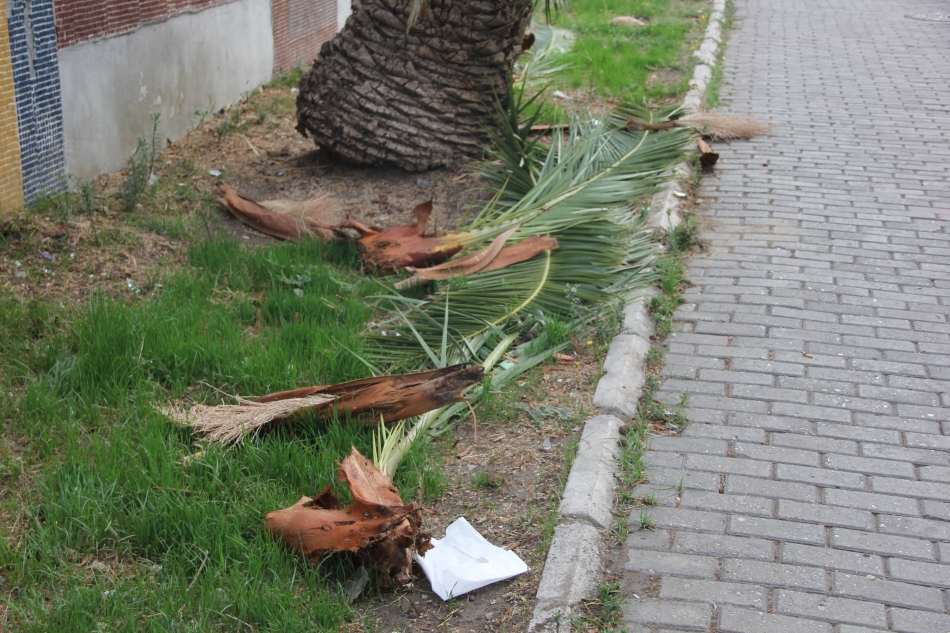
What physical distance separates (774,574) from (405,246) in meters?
3.11

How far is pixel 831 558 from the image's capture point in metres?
3.41

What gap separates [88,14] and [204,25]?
6.07ft

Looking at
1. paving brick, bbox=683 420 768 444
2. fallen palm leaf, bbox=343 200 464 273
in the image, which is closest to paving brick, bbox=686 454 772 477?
paving brick, bbox=683 420 768 444

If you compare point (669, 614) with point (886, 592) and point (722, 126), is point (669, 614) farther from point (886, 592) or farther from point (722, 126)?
point (722, 126)

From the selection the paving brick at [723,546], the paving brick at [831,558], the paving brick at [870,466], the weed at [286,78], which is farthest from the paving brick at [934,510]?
the weed at [286,78]

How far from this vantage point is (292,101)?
9336mm

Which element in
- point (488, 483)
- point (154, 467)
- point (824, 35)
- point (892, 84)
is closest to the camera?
point (154, 467)

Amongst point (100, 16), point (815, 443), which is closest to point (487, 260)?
point (815, 443)

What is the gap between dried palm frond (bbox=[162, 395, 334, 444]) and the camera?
376cm

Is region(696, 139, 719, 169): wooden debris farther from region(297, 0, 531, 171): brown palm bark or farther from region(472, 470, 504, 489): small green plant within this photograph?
region(472, 470, 504, 489): small green plant

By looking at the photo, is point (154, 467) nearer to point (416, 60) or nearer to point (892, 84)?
point (416, 60)

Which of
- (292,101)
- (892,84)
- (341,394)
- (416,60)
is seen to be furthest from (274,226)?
(892,84)

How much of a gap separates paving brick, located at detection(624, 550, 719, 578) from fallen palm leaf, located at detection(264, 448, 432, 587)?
0.78 m

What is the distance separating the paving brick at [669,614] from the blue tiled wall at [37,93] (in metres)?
4.67
